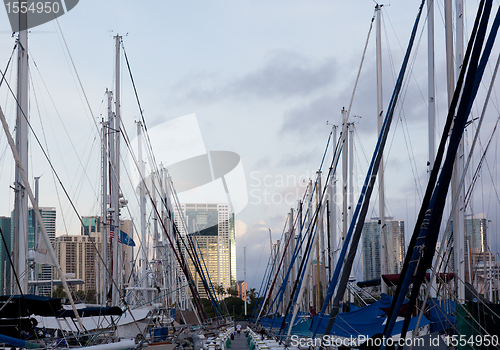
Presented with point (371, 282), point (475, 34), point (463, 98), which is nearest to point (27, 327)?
point (463, 98)

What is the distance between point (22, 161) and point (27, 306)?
4.01 m

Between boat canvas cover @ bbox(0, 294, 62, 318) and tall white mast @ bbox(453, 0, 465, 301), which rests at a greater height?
tall white mast @ bbox(453, 0, 465, 301)

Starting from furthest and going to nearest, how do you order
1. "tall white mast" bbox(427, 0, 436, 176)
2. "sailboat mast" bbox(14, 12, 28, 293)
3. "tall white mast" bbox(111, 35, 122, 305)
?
"tall white mast" bbox(111, 35, 122, 305)
"tall white mast" bbox(427, 0, 436, 176)
"sailboat mast" bbox(14, 12, 28, 293)

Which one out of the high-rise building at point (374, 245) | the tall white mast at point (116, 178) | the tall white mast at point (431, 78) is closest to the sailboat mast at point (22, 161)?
the tall white mast at point (116, 178)

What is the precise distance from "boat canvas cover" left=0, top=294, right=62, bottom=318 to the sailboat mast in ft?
5.86

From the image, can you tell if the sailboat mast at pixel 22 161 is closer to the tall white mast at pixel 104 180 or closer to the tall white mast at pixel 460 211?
the tall white mast at pixel 104 180

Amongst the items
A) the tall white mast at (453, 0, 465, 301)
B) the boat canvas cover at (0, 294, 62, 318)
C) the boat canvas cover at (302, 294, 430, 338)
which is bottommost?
the boat canvas cover at (302, 294, 430, 338)

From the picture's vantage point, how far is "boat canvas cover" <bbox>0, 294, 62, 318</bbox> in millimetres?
10562

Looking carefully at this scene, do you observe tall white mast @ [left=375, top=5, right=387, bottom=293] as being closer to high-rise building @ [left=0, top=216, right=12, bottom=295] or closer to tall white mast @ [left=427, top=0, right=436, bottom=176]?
tall white mast @ [left=427, top=0, right=436, bottom=176]

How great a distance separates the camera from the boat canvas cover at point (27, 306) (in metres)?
10.6

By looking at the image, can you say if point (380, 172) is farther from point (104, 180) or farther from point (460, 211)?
point (104, 180)

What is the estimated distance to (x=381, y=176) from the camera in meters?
21.5

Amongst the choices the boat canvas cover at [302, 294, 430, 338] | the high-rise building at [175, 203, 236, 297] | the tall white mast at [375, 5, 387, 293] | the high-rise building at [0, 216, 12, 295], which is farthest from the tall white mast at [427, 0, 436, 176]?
the high-rise building at [175, 203, 236, 297]

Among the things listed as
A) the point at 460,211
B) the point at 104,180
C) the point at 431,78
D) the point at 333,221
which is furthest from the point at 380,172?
the point at 333,221
